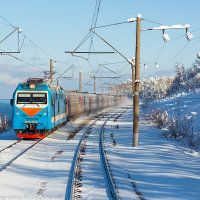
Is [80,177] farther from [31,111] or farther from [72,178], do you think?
[31,111]

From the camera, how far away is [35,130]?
85.3ft

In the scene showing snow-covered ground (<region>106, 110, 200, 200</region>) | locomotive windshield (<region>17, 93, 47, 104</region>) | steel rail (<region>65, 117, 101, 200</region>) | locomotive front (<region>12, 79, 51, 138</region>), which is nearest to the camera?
steel rail (<region>65, 117, 101, 200</region>)

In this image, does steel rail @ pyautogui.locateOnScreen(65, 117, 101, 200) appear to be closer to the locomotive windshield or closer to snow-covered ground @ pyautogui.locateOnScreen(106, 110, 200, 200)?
snow-covered ground @ pyautogui.locateOnScreen(106, 110, 200, 200)

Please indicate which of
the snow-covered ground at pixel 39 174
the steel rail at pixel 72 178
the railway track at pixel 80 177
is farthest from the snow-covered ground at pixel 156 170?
the snow-covered ground at pixel 39 174

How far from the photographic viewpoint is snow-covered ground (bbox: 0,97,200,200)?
12.0 m

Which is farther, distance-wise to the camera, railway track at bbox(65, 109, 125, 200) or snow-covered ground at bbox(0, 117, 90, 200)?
snow-covered ground at bbox(0, 117, 90, 200)

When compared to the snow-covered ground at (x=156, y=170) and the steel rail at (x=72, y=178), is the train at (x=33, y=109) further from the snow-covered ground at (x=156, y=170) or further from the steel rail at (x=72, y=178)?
the steel rail at (x=72, y=178)

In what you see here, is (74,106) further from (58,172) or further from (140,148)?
(58,172)

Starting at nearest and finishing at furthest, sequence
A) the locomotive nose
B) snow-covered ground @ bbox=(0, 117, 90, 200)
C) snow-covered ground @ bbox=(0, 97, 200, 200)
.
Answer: snow-covered ground @ bbox=(0, 117, 90, 200) < snow-covered ground @ bbox=(0, 97, 200, 200) < the locomotive nose

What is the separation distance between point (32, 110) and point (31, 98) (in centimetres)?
67

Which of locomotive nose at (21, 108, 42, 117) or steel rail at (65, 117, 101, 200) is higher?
locomotive nose at (21, 108, 42, 117)

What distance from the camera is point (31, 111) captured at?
85.0 ft

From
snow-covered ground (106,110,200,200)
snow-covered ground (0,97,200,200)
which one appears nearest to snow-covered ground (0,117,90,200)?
snow-covered ground (0,97,200,200)

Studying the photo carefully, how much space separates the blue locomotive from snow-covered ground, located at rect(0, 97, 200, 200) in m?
2.69
